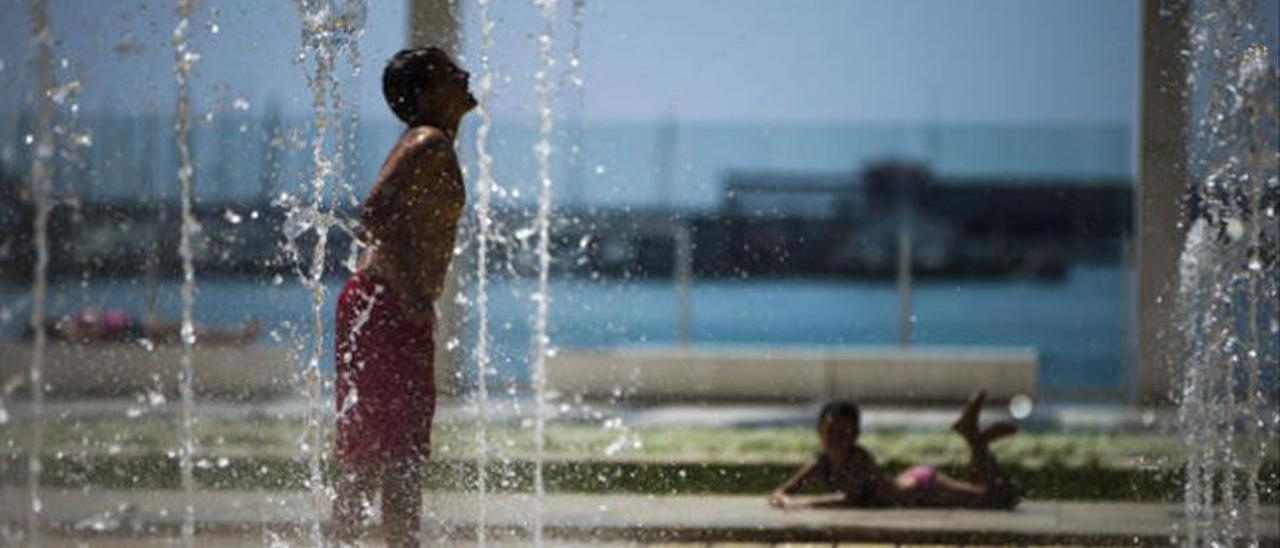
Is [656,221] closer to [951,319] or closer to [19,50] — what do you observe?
[19,50]

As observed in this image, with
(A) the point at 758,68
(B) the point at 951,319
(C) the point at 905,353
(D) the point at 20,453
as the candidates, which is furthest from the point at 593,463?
(B) the point at 951,319

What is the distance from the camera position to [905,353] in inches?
466

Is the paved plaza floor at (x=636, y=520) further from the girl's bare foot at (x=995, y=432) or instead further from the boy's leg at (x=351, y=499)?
the boy's leg at (x=351, y=499)

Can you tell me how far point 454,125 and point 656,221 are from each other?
7466mm

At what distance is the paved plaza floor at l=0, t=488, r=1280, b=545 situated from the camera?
17.3 ft

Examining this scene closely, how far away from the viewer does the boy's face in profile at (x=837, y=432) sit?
6.57 m

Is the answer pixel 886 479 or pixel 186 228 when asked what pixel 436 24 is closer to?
pixel 186 228

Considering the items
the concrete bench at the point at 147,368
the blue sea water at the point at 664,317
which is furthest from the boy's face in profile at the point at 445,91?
the concrete bench at the point at 147,368

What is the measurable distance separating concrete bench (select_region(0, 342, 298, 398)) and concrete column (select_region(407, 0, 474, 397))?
45 cm

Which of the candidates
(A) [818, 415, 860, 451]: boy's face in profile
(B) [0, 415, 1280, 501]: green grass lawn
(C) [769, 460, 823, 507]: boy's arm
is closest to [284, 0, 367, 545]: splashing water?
(B) [0, 415, 1280, 501]: green grass lawn

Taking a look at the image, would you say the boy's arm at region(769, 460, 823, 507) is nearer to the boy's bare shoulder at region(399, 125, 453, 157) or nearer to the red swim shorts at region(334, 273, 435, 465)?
the red swim shorts at region(334, 273, 435, 465)

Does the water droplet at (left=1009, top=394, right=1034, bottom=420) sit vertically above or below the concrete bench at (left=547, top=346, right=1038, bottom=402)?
below

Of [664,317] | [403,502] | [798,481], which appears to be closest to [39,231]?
[403,502]

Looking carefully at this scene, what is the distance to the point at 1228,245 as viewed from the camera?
6.32m
